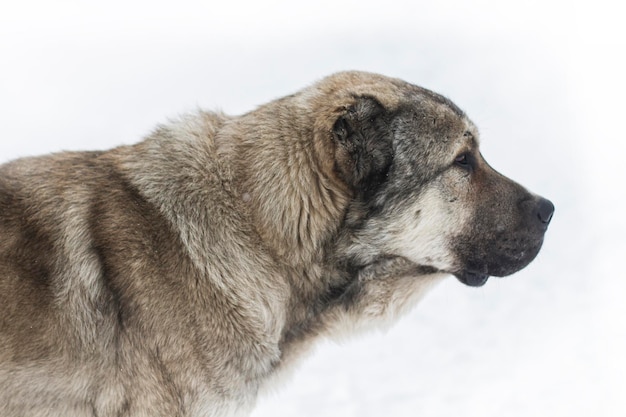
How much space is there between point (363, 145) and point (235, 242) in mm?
893

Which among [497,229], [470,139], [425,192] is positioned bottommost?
[497,229]

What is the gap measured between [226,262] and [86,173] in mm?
881

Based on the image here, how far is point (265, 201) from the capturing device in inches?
152

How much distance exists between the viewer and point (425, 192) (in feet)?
13.4

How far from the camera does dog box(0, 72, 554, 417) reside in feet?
11.1

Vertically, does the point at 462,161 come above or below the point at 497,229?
above

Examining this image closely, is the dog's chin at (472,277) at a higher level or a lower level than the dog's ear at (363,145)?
lower

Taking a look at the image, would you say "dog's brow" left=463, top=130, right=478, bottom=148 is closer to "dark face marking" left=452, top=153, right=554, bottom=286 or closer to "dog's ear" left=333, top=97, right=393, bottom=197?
"dark face marking" left=452, top=153, right=554, bottom=286

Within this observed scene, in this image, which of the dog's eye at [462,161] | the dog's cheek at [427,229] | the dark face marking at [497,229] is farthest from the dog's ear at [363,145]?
the dark face marking at [497,229]

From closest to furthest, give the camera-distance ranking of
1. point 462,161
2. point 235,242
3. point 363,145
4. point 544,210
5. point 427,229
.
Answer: point 235,242 < point 363,145 < point 427,229 < point 462,161 < point 544,210

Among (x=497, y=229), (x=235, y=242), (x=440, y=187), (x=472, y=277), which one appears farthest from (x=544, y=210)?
(x=235, y=242)

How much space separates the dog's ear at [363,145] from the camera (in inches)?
157

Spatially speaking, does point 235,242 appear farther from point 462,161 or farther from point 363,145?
point 462,161

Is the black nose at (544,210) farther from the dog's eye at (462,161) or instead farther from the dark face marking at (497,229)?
the dog's eye at (462,161)
